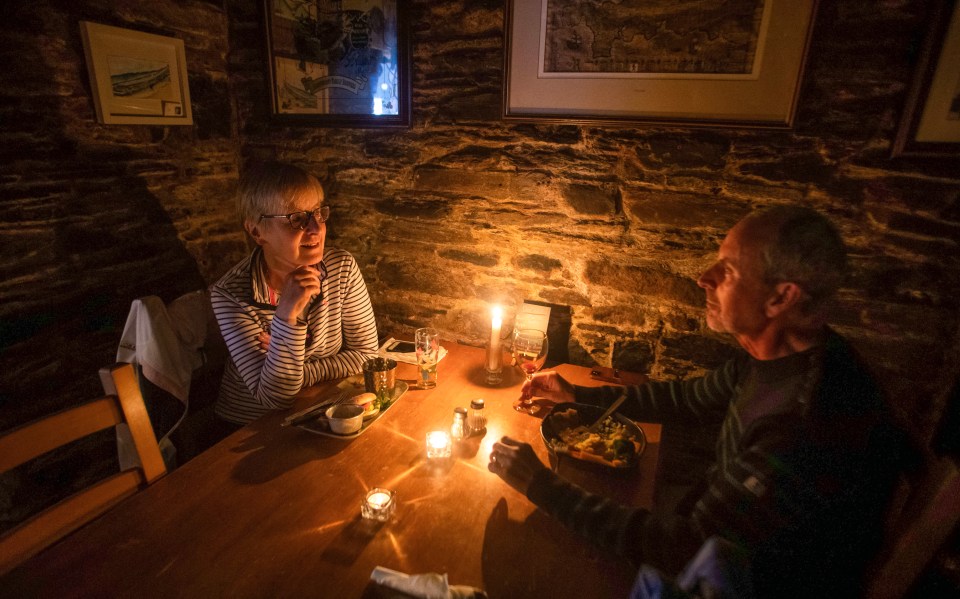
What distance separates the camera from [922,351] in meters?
1.87

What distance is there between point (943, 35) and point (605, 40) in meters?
1.09

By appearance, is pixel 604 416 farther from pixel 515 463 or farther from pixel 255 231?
pixel 255 231

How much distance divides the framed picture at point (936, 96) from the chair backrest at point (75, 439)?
8.83 ft

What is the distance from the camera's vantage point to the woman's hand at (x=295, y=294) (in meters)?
1.82

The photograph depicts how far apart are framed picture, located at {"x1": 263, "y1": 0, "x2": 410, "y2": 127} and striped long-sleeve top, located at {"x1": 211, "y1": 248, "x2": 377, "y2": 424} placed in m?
0.78

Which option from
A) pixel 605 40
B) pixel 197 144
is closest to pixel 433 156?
pixel 605 40

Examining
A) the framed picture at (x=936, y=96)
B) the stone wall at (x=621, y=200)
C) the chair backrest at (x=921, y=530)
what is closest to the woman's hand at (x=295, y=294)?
the stone wall at (x=621, y=200)

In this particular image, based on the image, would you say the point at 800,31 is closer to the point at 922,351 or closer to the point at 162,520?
the point at 922,351

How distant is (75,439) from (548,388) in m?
1.53

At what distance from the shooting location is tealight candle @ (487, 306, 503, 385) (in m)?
2.05

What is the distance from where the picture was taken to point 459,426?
164cm

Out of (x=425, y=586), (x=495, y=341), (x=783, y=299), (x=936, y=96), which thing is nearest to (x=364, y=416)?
(x=495, y=341)

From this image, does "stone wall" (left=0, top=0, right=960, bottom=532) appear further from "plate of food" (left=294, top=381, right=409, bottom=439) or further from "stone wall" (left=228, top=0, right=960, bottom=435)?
"plate of food" (left=294, top=381, right=409, bottom=439)

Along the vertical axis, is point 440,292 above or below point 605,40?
below
